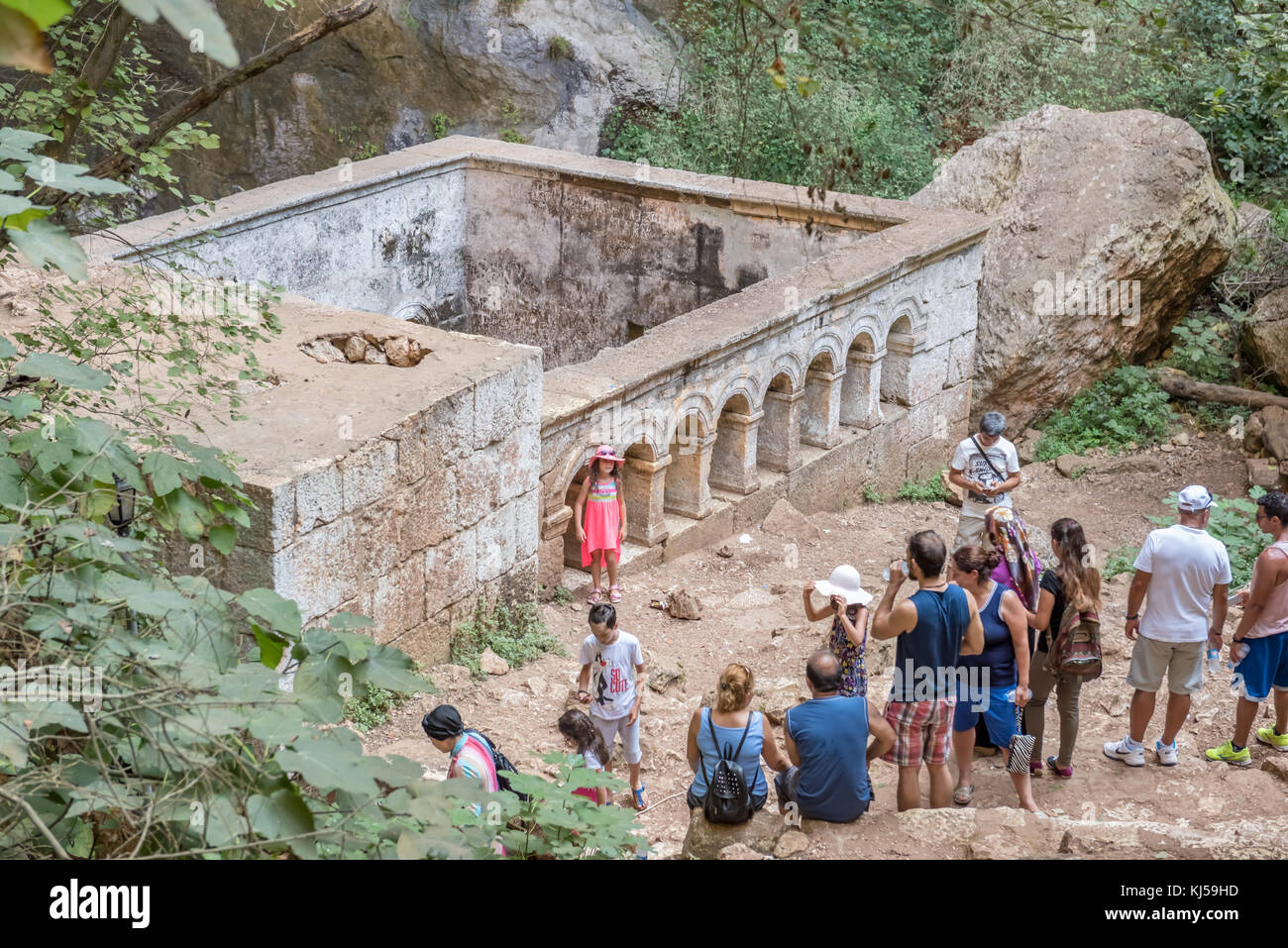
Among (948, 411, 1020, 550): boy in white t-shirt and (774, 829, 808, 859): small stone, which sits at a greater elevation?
(948, 411, 1020, 550): boy in white t-shirt

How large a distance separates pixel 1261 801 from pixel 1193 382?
771 cm

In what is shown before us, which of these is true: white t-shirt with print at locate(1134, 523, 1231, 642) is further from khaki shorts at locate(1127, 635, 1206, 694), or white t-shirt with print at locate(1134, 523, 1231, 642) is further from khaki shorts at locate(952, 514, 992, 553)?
khaki shorts at locate(952, 514, 992, 553)

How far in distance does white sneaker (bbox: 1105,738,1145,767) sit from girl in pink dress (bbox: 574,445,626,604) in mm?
3349

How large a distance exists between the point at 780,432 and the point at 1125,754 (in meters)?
4.74

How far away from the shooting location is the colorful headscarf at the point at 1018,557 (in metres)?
6.45

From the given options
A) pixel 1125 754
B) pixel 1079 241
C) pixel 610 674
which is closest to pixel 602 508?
pixel 610 674

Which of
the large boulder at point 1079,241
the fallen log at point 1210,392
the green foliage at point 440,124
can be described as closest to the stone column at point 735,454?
the large boulder at point 1079,241

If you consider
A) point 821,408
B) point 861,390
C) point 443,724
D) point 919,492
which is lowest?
point 443,724

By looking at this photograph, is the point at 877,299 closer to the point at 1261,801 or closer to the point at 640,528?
the point at 640,528

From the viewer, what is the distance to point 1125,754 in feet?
21.1

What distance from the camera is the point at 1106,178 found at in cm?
1266

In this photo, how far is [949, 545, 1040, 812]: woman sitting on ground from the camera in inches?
227

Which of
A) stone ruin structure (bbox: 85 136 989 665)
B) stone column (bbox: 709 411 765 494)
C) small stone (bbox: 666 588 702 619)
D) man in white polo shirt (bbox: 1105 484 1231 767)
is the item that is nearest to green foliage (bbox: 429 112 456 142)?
stone ruin structure (bbox: 85 136 989 665)

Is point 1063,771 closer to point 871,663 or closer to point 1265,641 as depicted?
point 1265,641
